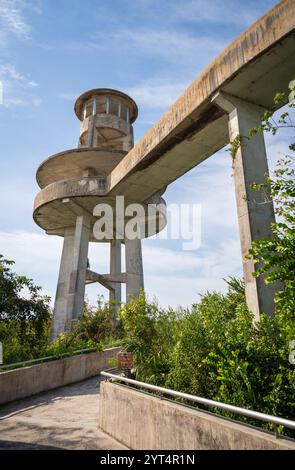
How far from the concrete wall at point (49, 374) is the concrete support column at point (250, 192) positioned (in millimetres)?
6884

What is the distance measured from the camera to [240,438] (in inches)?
141

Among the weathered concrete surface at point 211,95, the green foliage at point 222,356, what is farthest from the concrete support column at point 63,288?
the green foliage at point 222,356

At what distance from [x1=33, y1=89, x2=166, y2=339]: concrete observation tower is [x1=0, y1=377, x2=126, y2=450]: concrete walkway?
820cm

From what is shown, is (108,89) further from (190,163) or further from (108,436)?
(108,436)

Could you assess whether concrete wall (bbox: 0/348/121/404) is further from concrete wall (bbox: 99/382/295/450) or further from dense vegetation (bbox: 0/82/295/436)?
concrete wall (bbox: 99/382/295/450)

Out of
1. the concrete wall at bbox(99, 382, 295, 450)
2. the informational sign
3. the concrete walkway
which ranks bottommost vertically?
the concrete walkway

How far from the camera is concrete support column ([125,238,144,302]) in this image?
19.0 m

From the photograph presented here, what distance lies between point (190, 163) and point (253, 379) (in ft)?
30.8

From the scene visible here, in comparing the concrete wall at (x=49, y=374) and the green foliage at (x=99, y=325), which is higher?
the green foliage at (x=99, y=325)

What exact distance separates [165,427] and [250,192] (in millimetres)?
5339

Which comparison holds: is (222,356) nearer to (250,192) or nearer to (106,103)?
(250,192)

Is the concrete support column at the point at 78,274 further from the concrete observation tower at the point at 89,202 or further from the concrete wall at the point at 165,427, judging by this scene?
the concrete wall at the point at 165,427

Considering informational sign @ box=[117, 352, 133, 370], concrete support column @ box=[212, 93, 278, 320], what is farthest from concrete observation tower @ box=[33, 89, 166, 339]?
informational sign @ box=[117, 352, 133, 370]

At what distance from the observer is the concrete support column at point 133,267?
18969 mm
